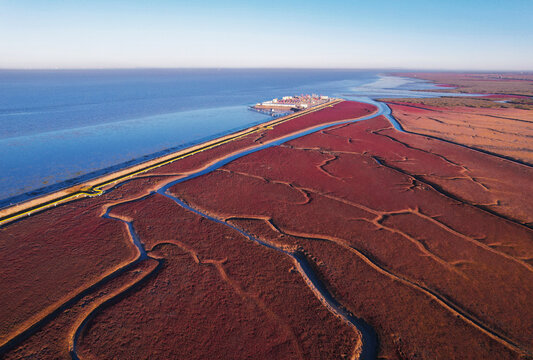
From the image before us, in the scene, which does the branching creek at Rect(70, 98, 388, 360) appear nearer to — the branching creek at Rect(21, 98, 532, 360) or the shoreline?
the branching creek at Rect(21, 98, 532, 360)

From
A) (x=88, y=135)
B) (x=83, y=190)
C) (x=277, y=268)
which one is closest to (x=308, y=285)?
(x=277, y=268)

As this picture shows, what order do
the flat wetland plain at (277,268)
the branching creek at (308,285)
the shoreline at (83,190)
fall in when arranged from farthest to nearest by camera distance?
the shoreline at (83,190), the flat wetland plain at (277,268), the branching creek at (308,285)

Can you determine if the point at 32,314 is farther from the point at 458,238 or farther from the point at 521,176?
the point at 521,176

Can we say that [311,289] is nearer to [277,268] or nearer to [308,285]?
[308,285]

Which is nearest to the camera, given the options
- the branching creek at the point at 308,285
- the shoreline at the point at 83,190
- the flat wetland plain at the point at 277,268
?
the branching creek at the point at 308,285

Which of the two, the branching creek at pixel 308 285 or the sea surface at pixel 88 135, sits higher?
the branching creek at pixel 308 285

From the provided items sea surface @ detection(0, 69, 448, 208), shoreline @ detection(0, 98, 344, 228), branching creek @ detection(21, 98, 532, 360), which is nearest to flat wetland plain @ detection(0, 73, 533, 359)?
branching creek @ detection(21, 98, 532, 360)

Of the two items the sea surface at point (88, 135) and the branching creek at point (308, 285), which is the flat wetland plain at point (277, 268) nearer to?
the branching creek at point (308, 285)

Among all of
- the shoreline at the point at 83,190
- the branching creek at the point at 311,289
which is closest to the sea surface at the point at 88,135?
the shoreline at the point at 83,190
